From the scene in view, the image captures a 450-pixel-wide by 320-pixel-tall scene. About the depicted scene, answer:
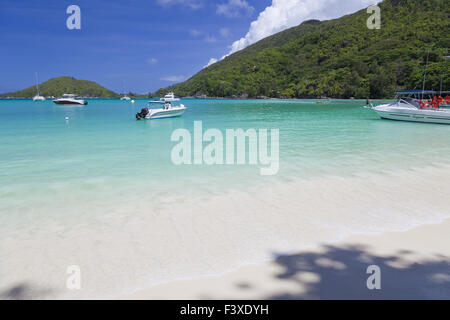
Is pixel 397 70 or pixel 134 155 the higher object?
pixel 397 70

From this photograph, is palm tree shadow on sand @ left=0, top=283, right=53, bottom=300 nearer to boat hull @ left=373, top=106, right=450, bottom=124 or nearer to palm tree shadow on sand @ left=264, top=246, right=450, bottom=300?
palm tree shadow on sand @ left=264, top=246, right=450, bottom=300

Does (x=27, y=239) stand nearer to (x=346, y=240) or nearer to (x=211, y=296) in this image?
(x=211, y=296)

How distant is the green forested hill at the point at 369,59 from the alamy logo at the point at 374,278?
378ft

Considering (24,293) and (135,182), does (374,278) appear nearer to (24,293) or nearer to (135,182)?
(24,293)

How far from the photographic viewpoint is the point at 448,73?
9225 cm

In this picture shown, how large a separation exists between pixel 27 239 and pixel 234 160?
7.20m

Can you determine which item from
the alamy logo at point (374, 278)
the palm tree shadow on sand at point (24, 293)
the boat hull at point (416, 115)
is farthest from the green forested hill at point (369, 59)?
the palm tree shadow on sand at point (24, 293)

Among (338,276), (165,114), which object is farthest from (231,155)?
(165,114)

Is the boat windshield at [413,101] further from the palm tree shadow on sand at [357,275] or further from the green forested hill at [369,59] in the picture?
the green forested hill at [369,59]

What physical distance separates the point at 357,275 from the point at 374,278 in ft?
0.62

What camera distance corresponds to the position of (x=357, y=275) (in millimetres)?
3408

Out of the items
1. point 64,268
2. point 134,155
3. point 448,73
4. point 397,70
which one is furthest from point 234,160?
point 397,70

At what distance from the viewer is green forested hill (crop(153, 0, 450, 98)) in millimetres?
111062

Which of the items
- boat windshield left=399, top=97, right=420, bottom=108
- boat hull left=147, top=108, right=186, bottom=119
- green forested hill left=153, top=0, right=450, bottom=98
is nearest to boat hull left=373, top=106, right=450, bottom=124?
boat windshield left=399, top=97, right=420, bottom=108
